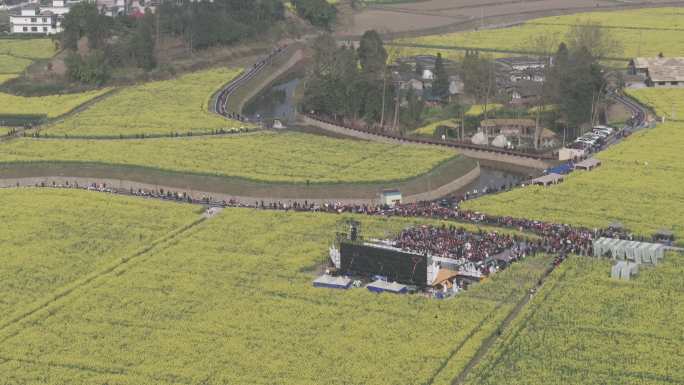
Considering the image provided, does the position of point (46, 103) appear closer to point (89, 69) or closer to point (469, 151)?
point (89, 69)

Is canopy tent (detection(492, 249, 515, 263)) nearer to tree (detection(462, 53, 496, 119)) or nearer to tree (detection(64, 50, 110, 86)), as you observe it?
tree (detection(462, 53, 496, 119))

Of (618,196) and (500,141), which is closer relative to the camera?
(618,196)

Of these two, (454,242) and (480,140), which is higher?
(480,140)

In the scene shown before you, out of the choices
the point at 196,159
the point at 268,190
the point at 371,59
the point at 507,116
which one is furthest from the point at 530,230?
the point at 371,59

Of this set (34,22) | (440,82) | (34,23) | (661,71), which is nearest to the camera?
(440,82)

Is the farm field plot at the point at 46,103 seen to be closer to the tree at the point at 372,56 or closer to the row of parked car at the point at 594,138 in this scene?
the tree at the point at 372,56

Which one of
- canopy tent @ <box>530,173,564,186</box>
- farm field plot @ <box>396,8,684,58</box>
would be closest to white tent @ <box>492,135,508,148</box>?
canopy tent @ <box>530,173,564,186</box>

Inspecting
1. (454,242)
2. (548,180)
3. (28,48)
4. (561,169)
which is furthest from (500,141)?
(28,48)
